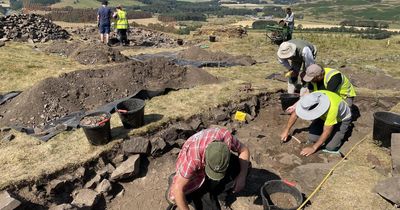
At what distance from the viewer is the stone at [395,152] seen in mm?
5109

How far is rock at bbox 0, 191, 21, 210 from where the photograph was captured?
450 cm

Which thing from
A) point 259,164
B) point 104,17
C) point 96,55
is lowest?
point 259,164

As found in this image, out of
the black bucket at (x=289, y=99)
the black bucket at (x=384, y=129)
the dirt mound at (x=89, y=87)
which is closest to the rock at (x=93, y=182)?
the dirt mound at (x=89, y=87)

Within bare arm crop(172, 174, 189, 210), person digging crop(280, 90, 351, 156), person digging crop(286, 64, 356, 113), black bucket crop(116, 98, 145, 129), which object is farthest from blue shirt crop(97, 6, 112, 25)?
bare arm crop(172, 174, 189, 210)

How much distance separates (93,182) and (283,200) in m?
2.99

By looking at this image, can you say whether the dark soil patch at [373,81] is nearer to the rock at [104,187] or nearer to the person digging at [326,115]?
the person digging at [326,115]

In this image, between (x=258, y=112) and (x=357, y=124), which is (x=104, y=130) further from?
(x=357, y=124)

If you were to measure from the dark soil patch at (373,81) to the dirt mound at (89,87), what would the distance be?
4394mm

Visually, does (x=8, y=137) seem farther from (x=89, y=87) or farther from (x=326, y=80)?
(x=326, y=80)

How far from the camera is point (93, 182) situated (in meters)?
5.52

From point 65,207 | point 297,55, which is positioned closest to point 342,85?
point 297,55

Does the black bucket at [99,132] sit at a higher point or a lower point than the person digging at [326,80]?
lower

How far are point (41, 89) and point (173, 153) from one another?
3.65 meters

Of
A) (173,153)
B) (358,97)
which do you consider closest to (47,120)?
(173,153)
